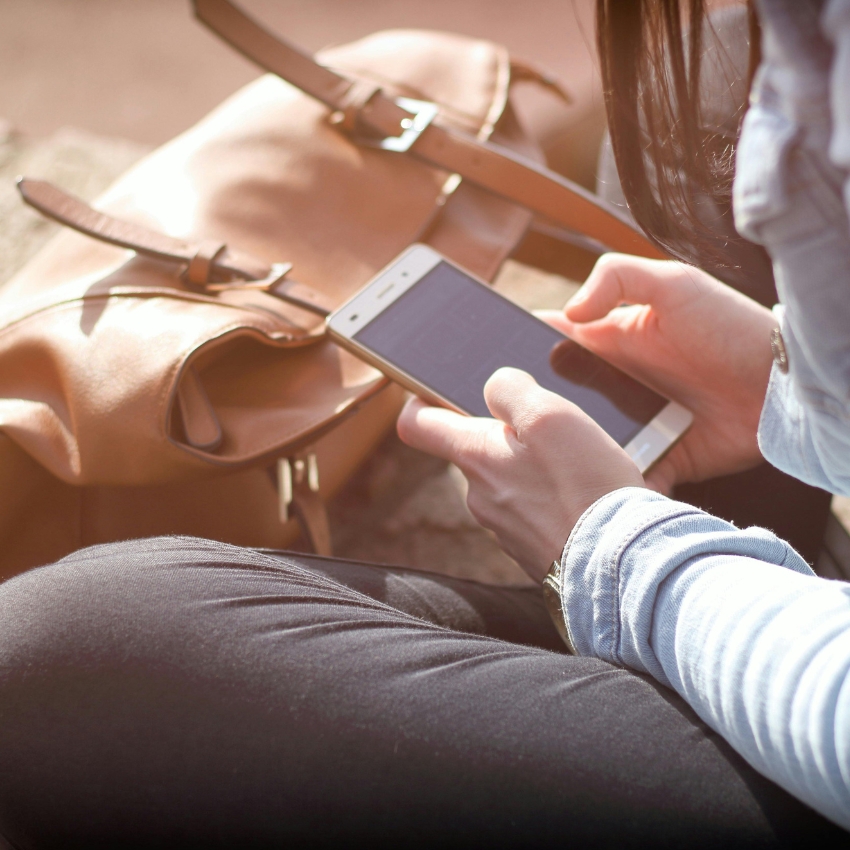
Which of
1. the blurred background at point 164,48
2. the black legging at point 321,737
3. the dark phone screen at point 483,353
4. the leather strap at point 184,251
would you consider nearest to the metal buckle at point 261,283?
the leather strap at point 184,251

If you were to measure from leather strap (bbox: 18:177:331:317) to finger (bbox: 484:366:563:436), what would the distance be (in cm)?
22

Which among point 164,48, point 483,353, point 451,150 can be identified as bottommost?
point 483,353

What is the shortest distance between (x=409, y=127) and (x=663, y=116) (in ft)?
1.50

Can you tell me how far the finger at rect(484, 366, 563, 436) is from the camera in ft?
1.97

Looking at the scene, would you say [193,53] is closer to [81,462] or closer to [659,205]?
[81,462]

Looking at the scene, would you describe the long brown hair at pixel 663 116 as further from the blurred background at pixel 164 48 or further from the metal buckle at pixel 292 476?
the blurred background at pixel 164 48

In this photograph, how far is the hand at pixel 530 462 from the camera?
1.88 ft

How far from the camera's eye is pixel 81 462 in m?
0.64

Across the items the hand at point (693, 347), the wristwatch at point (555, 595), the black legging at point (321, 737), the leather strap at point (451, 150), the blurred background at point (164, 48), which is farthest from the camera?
the blurred background at point (164, 48)

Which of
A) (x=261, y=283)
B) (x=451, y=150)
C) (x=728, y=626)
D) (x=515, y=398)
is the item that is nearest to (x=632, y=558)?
(x=728, y=626)

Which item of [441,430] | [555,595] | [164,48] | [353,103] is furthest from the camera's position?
[164,48]

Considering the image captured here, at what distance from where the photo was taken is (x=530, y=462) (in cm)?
61

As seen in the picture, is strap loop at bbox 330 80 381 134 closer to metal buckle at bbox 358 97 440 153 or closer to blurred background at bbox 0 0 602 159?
metal buckle at bbox 358 97 440 153

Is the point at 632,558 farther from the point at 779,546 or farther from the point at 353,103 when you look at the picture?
the point at 353,103
